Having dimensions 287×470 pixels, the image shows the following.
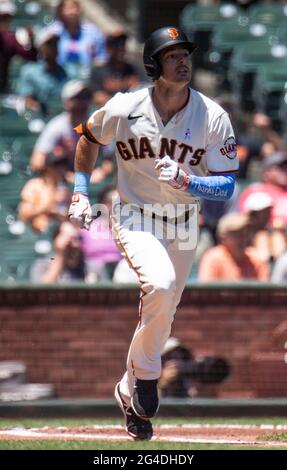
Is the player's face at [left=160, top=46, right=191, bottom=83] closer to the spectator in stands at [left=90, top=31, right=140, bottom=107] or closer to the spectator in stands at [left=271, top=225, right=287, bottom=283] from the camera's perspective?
the spectator in stands at [left=271, top=225, right=287, bottom=283]

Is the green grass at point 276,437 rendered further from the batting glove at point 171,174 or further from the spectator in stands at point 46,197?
the spectator in stands at point 46,197

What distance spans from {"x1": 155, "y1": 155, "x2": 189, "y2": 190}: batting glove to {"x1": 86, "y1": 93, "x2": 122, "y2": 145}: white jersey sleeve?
1.83 ft

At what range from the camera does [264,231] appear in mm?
9781

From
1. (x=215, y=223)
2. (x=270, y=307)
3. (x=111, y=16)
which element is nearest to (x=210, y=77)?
(x=111, y=16)

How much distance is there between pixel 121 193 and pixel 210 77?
25.7 feet

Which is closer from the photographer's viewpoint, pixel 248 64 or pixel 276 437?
pixel 276 437

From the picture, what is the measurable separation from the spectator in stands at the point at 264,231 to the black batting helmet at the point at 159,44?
3.38m

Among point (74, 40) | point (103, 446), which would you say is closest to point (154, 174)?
point (103, 446)

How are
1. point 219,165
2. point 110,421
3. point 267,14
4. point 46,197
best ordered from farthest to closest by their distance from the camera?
point 267,14
point 46,197
point 110,421
point 219,165

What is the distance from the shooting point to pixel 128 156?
6.52 meters

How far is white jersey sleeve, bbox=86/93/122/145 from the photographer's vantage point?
6.55 meters

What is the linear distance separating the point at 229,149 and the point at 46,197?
12.9 feet

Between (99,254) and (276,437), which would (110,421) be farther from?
(99,254)

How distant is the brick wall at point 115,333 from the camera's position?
353 inches
